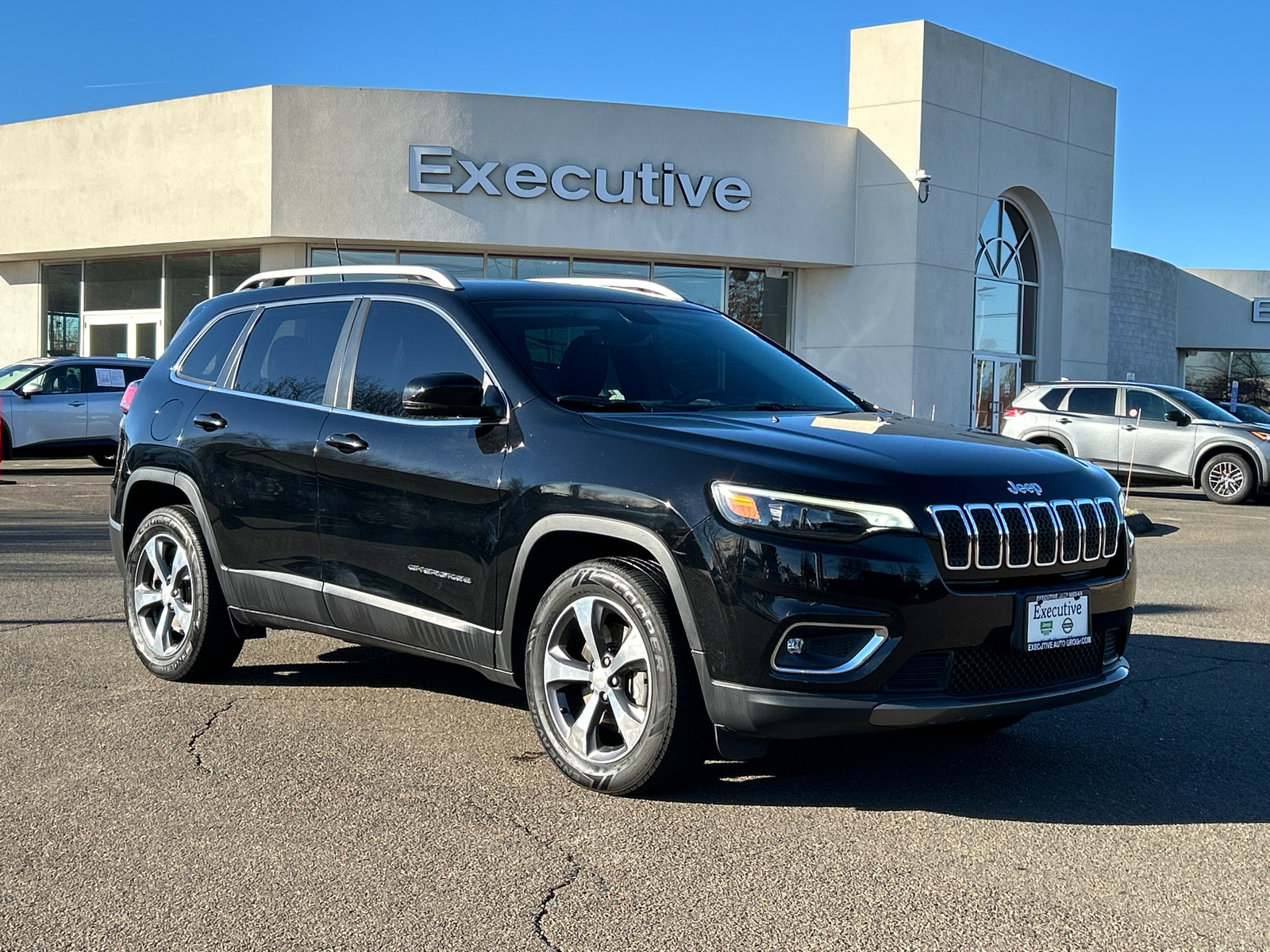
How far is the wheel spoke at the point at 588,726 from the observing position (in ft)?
15.1

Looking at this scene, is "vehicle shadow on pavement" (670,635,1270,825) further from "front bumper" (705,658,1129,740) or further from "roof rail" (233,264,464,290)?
"roof rail" (233,264,464,290)

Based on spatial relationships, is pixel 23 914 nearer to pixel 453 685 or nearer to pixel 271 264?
pixel 453 685

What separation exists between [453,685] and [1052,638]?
114 inches

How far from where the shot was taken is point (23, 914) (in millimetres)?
3525

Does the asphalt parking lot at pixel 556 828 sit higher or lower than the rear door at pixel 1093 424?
lower

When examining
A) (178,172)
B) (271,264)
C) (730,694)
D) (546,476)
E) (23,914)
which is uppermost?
(178,172)

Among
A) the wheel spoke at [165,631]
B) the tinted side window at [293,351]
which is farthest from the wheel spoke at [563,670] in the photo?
the wheel spoke at [165,631]

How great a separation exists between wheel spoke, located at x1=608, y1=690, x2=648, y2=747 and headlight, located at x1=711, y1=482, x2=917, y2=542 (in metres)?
0.80

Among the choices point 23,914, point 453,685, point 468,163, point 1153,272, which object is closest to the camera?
point 23,914

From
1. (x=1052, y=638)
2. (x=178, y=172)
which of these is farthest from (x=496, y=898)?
(x=178, y=172)

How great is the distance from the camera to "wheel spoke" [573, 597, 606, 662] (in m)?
4.59

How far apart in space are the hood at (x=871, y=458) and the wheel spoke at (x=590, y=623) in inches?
22.9

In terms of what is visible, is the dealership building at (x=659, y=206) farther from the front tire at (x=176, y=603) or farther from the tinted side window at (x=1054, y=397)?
the front tire at (x=176, y=603)

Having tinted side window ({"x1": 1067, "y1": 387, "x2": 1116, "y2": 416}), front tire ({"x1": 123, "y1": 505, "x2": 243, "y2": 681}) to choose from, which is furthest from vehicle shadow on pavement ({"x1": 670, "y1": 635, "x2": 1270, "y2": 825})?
tinted side window ({"x1": 1067, "y1": 387, "x2": 1116, "y2": 416})
